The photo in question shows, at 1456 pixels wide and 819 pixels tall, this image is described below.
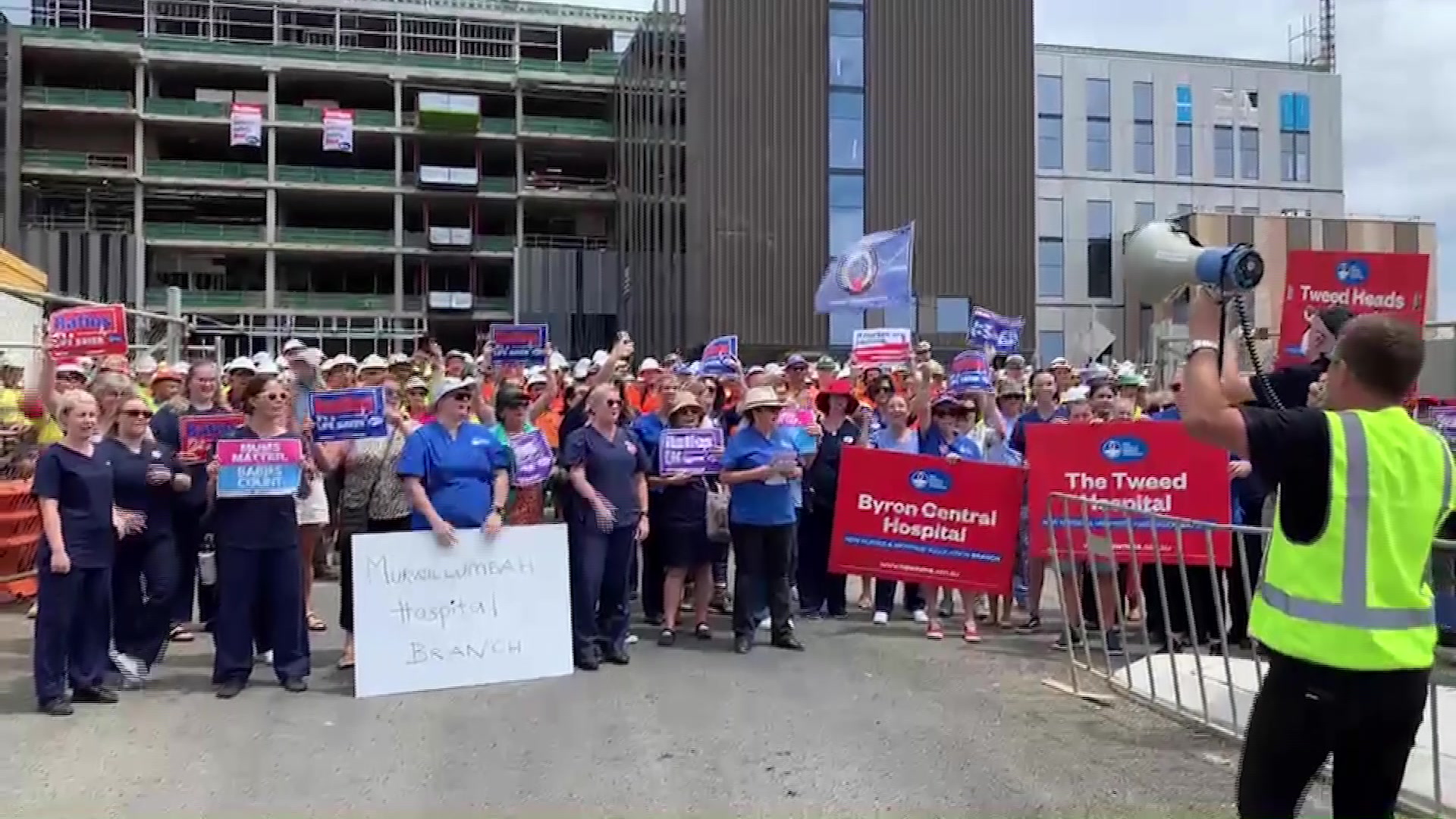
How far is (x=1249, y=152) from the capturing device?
5284 centimetres

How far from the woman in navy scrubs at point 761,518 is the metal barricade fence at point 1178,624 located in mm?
1780

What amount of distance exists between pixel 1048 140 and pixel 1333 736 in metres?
51.4

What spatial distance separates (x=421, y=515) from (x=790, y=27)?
33472 mm

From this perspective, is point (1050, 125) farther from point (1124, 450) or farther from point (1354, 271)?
point (1124, 450)

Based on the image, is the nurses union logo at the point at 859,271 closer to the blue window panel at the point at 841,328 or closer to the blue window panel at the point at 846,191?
the blue window panel at the point at 841,328

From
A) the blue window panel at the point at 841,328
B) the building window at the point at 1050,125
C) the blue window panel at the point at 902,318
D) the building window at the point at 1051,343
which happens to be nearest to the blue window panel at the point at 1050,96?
the building window at the point at 1050,125

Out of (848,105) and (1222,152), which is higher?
(1222,152)

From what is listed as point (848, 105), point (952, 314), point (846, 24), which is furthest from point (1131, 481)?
point (846, 24)

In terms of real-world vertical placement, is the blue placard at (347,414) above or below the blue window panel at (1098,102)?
below

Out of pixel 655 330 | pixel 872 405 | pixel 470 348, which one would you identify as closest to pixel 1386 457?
pixel 872 405

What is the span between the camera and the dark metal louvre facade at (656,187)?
40.5 meters

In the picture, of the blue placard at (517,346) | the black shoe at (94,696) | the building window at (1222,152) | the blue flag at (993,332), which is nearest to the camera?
the black shoe at (94,696)

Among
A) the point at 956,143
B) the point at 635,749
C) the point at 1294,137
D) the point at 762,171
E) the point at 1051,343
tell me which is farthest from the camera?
the point at 1294,137

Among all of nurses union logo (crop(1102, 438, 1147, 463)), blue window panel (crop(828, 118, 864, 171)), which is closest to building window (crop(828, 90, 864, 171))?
blue window panel (crop(828, 118, 864, 171))
